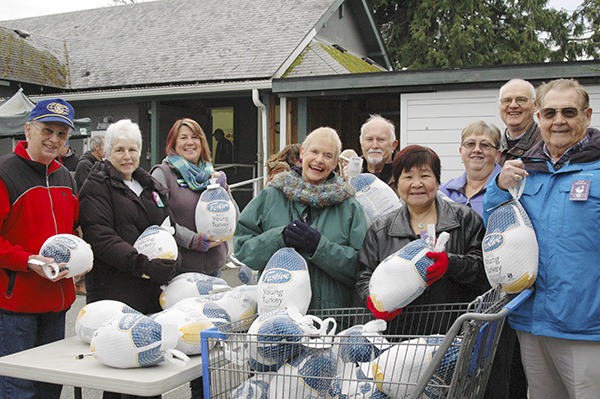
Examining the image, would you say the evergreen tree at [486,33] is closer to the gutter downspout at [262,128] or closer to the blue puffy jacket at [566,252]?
the gutter downspout at [262,128]

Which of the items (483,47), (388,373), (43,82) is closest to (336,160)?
(388,373)

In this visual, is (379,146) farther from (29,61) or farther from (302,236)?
(29,61)

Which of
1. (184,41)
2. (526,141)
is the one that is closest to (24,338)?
(526,141)

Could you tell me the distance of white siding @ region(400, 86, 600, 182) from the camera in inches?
414

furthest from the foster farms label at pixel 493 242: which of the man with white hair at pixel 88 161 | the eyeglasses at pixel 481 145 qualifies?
the man with white hair at pixel 88 161

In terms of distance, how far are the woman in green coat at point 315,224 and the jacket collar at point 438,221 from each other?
0.65 ft

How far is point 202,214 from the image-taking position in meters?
3.86

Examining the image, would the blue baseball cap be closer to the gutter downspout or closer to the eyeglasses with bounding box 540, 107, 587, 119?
the eyeglasses with bounding box 540, 107, 587, 119

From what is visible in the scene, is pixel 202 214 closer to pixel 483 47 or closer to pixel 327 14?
pixel 327 14

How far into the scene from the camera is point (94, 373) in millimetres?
2443

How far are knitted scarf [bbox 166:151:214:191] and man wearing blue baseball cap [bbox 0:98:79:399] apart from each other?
0.83 m

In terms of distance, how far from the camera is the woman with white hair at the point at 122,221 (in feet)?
11.0

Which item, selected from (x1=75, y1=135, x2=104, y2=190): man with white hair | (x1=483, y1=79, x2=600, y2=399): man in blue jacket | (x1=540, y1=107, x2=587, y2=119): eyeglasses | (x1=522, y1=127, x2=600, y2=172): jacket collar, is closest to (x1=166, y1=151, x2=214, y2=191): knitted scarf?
(x1=483, y1=79, x2=600, y2=399): man in blue jacket

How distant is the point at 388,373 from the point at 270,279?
→ 0.79 m
